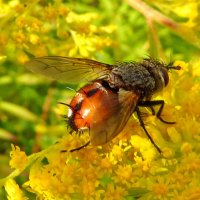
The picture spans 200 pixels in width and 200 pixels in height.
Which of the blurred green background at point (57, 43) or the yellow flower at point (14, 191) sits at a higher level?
the blurred green background at point (57, 43)

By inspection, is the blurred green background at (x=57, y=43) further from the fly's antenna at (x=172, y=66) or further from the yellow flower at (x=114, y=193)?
the yellow flower at (x=114, y=193)

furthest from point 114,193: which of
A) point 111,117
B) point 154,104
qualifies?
point 154,104

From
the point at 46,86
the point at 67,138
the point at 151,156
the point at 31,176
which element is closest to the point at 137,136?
the point at 151,156

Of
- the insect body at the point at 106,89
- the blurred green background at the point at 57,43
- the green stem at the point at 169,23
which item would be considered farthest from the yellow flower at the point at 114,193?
the green stem at the point at 169,23

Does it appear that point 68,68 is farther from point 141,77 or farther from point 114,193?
point 114,193

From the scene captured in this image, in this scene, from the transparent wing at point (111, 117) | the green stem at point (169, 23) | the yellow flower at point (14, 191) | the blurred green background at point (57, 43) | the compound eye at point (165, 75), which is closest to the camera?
the transparent wing at point (111, 117)

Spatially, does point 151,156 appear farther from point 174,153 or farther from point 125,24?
point 125,24

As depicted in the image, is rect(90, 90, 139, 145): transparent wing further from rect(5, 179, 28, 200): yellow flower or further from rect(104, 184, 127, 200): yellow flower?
rect(5, 179, 28, 200): yellow flower
